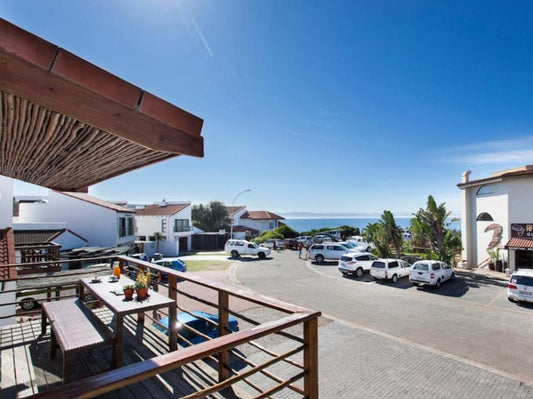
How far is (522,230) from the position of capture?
18891 mm

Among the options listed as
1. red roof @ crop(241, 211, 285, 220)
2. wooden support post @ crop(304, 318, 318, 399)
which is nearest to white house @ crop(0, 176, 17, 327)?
wooden support post @ crop(304, 318, 318, 399)

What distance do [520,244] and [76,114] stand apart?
23.9 metres

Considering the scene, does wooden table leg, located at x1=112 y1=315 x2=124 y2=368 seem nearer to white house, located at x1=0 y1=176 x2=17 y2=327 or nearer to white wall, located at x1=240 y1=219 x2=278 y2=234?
white house, located at x1=0 y1=176 x2=17 y2=327

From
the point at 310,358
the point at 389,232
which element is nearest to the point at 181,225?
the point at 389,232

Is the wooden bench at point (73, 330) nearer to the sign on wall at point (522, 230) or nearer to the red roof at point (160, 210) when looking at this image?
the sign on wall at point (522, 230)

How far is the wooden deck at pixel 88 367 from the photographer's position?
3255 millimetres

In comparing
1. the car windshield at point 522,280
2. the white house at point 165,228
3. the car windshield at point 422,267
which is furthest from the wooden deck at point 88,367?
the white house at point 165,228

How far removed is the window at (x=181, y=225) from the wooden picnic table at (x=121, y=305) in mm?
30679

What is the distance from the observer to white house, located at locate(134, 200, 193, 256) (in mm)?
33688

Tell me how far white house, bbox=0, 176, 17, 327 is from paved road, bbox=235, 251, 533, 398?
734 cm

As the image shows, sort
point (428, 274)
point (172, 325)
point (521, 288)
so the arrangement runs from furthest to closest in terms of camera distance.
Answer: point (428, 274) → point (521, 288) → point (172, 325)

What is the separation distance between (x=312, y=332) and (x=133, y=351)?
314 cm

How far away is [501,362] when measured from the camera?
7828 millimetres

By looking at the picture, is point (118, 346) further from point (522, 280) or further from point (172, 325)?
point (522, 280)
